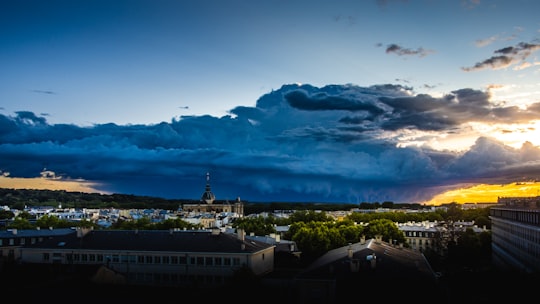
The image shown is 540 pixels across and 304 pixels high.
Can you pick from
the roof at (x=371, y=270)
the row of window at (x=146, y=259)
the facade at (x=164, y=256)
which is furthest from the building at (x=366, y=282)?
the row of window at (x=146, y=259)

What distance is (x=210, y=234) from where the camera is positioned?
254 feet

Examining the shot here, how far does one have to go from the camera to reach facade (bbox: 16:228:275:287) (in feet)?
232

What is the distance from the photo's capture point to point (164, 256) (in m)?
72.7

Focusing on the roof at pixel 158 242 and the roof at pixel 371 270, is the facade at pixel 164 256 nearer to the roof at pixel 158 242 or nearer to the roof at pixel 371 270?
the roof at pixel 158 242

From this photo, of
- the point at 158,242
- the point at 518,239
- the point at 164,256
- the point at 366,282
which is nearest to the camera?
the point at 366,282

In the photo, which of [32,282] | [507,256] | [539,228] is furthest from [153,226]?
[539,228]

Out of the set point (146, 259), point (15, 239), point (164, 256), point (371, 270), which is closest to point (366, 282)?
point (371, 270)

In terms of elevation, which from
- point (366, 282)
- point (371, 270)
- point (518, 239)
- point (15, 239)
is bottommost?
point (366, 282)

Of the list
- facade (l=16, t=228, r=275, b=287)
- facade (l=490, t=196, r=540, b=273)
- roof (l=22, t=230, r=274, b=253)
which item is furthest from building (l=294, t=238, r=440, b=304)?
facade (l=490, t=196, r=540, b=273)

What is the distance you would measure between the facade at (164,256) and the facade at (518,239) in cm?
3350

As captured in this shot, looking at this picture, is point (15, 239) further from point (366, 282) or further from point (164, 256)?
point (366, 282)

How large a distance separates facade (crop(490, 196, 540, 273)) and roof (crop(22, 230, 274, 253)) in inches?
1326

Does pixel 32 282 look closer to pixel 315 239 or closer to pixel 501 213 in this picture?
pixel 315 239

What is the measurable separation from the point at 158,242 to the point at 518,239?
5214 centimetres
